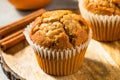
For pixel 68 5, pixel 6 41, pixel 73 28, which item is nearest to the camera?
pixel 73 28

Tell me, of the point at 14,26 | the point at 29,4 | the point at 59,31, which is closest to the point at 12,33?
the point at 14,26

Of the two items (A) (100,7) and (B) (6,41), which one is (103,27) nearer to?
(A) (100,7)

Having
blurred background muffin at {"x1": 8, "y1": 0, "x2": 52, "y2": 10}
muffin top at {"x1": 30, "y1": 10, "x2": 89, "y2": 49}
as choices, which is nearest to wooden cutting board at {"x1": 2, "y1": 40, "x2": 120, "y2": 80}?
muffin top at {"x1": 30, "y1": 10, "x2": 89, "y2": 49}

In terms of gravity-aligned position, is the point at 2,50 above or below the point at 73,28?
below

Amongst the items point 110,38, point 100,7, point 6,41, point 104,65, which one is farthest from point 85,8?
point 6,41

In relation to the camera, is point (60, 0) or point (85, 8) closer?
point (85, 8)

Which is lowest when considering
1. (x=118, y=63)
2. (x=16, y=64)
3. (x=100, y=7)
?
(x=118, y=63)

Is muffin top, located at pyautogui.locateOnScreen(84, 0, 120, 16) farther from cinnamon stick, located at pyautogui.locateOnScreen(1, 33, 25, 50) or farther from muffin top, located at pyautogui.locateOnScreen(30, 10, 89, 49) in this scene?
cinnamon stick, located at pyautogui.locateOnScreen(1, 33, 25, 50)
